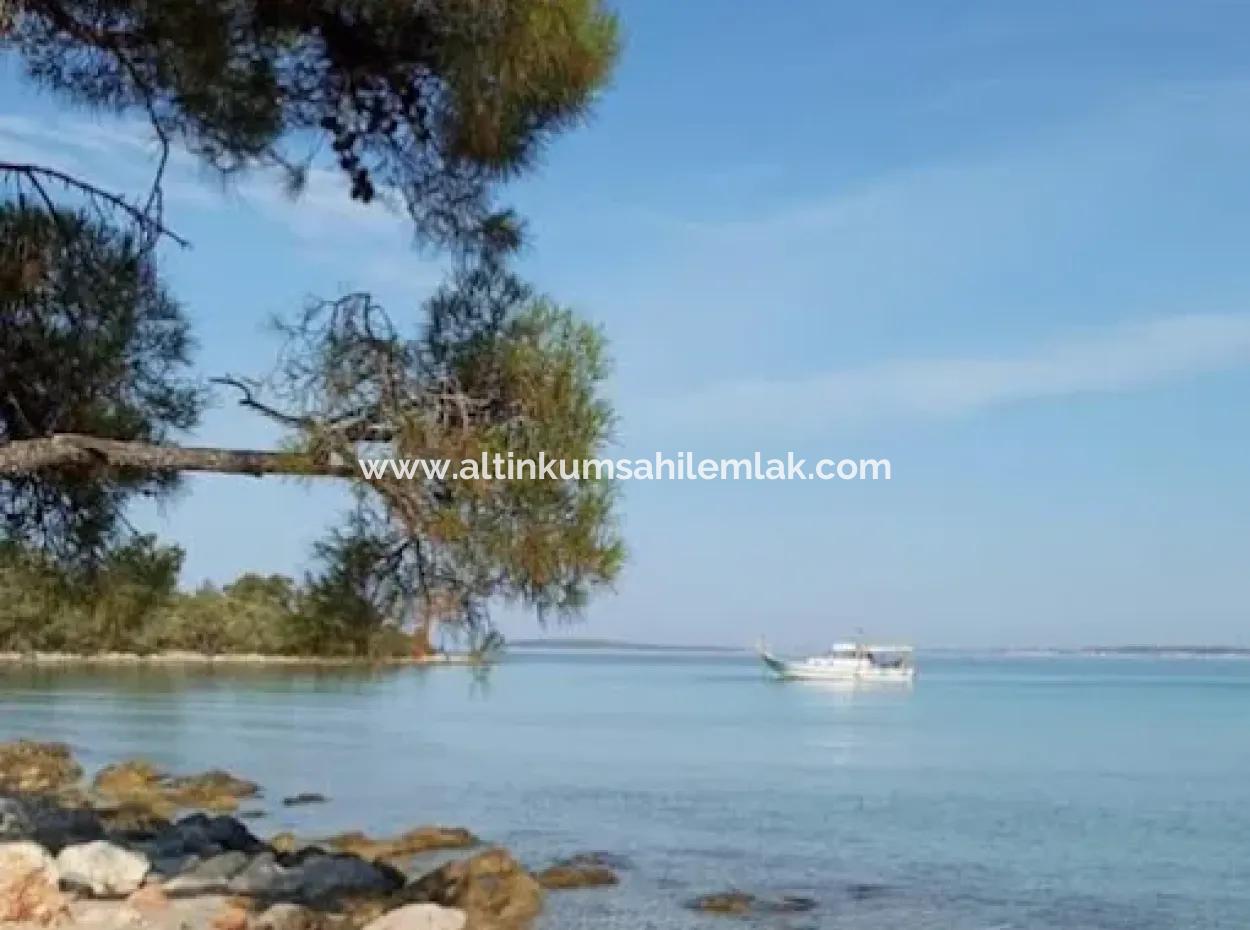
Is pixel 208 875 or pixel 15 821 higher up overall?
pixel 15 821

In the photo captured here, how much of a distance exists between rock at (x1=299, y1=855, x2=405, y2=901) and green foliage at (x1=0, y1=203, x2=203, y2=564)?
5.65 m

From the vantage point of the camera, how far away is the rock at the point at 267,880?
34.1 feet

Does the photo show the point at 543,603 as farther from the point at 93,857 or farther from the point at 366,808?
the point at 366,808

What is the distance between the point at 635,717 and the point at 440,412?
46.2 m

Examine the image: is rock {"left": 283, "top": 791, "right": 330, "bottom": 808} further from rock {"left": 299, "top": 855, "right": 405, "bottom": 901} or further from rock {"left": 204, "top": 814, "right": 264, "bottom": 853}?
rock {"left": 299, "top": 855, "right": 405, "bottom": 901}

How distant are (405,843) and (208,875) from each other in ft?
19.6

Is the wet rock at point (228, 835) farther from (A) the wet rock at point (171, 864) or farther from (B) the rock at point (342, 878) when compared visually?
(B) the rock at point (342, 878)

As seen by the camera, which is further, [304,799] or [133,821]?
[304,799]

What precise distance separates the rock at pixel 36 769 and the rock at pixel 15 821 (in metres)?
5.20

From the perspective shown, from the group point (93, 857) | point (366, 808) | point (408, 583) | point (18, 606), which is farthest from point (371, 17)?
point (366, 808)

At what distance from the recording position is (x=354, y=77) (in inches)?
211

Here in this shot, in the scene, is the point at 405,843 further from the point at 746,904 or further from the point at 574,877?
the point at 746,904

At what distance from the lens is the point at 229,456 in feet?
16.1

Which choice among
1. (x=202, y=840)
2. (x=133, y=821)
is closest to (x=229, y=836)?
(x=202, y=840)
